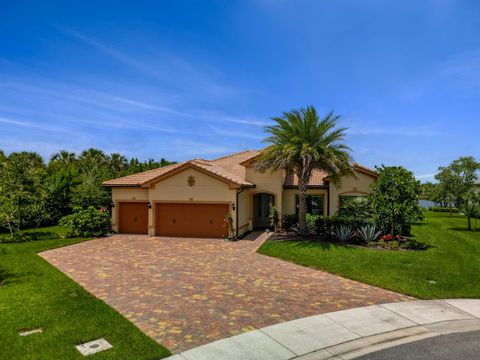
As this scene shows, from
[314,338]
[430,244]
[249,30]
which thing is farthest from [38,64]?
[430,244]

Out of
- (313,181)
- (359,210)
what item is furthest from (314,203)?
(359,210)

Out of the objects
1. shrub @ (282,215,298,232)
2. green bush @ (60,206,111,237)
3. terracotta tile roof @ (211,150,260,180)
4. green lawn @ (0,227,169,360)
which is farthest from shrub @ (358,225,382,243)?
green bush @ (60,206,111,237)

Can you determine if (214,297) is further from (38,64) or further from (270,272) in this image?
(38,64)

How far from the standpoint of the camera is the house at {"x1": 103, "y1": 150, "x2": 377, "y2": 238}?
22.0m

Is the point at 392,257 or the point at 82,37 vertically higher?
the point at 82,37

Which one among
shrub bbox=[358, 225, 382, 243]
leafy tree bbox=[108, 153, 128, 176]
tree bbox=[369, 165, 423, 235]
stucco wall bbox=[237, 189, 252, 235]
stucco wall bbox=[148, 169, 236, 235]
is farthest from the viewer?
leafy tree bbox=[108, 153, 128, 176]

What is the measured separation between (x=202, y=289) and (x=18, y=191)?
16.0 m

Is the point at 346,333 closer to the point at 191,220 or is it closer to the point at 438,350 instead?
the point at 438,350

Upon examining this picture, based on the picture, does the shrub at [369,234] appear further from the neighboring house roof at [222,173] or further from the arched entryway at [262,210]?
the arched entryway at [262,210]

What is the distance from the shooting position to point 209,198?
22.0 metres

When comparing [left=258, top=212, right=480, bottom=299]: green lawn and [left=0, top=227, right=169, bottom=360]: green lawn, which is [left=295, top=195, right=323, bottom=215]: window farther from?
[left=0, top=227, right=169, bottom=360]: green lawn

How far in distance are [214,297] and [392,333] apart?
15.9 ft

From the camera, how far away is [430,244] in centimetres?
1964

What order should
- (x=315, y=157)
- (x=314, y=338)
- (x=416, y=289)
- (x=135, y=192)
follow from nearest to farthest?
(x=314, y=338)
(x=416, y=289)
(x=315, y=157)
(x=135, y=192)
